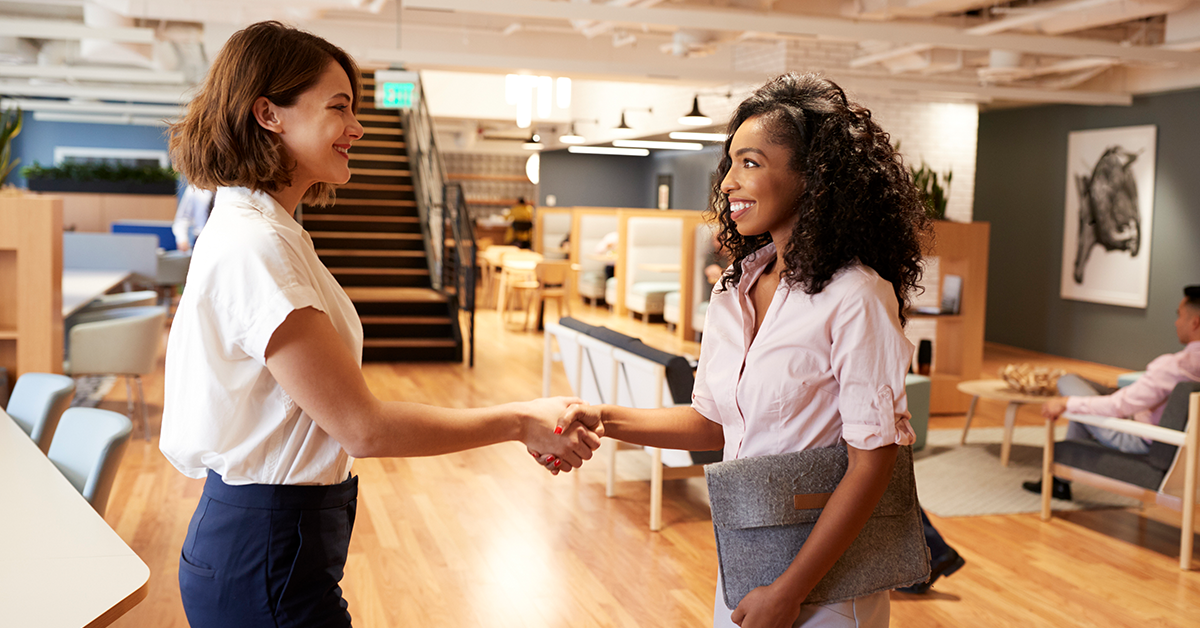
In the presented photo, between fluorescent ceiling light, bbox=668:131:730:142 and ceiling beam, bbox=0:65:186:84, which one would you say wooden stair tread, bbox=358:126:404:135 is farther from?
fluorescent ceiling light, bbox=668:131:730:142

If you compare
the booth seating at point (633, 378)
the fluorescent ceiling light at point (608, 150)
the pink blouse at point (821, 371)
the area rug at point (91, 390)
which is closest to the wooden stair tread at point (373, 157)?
the fluorescent ceiling light at point (608, 150)

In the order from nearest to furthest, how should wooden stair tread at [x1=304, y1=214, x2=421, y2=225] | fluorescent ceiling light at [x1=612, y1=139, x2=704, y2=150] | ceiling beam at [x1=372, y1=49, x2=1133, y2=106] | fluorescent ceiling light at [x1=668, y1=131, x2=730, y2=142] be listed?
ceiling beam at [x1=372, y1=49, x2=1133, y2=106] < wooden stair tread at [x1=304, y1=214, x2=421, y2=225] < fluorescent ceiling light at [x1=668, y1=131, x2=730, y2=142] < fluorescent ceiling light at [x1=612, y1=139, x2=704, y2=150]

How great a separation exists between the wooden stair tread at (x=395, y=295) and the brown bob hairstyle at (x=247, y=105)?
315 inches

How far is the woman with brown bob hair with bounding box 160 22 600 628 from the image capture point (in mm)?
1269

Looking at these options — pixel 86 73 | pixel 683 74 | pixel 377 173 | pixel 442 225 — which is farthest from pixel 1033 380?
pixel 86 73

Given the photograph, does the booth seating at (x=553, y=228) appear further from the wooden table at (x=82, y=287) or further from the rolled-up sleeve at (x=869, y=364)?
the rolled-up sleeve at (x=869, y=364)

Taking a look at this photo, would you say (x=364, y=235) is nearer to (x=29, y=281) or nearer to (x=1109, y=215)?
(x=29, y=281)

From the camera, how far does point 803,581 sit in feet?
4.37

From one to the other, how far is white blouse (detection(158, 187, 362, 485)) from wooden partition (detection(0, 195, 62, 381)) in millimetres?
3960

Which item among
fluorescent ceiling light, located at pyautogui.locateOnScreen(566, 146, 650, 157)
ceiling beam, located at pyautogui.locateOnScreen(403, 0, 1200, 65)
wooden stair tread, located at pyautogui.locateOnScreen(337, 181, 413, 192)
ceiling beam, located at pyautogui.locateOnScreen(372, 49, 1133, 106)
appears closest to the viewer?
ceiling beam, located at pyautogui.locateOnScreen(403, 0, 1200, 65)

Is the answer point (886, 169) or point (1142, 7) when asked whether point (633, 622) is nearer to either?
point (886, 169)

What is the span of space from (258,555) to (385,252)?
9383 millimetres

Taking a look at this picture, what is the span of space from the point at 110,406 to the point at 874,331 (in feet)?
21.6

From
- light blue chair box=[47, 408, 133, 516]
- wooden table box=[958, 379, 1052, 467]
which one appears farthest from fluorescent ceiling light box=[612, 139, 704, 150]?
light blue chair box=[47, 408, 133, 516]
